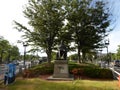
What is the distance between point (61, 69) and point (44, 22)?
13367 millimetres

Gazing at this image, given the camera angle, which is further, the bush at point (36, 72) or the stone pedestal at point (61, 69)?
the bush at point (36, 72)

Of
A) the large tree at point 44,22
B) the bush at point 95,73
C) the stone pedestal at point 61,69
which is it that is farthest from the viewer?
the large tree at point 44,22

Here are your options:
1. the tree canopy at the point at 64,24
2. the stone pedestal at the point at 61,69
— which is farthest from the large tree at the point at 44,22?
the stone pedestal at the point at 61,69

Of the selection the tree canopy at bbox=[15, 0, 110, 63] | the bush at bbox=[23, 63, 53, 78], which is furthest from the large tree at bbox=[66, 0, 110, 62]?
the bush at bbox=[23, 63, 53, 78]

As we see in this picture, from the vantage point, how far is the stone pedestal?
2588 centimetres

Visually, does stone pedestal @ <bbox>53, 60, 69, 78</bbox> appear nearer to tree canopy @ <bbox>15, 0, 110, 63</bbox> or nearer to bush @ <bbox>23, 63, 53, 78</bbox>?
bush @ <bbox>23, 63, 53, 78</bbox>

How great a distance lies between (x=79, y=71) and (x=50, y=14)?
12764mm

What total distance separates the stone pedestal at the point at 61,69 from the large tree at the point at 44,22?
40.0 feet

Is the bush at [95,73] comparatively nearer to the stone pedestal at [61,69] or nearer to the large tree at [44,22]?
the stone pedestal at [61,69]

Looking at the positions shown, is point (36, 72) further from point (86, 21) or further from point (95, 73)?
point (86, 21)

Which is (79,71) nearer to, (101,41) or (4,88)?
(4,88)

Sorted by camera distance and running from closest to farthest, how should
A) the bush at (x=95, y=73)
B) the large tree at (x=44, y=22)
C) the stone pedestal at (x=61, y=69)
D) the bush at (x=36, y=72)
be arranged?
the stone pedestal at (x=61, y=69) → the bush at (x=36, y=72) → the bush at (x=95, y=73) → the large tree at (x=44, y=22)

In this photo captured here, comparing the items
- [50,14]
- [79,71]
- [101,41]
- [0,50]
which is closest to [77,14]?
[50,14]

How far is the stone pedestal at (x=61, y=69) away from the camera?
25.9m
